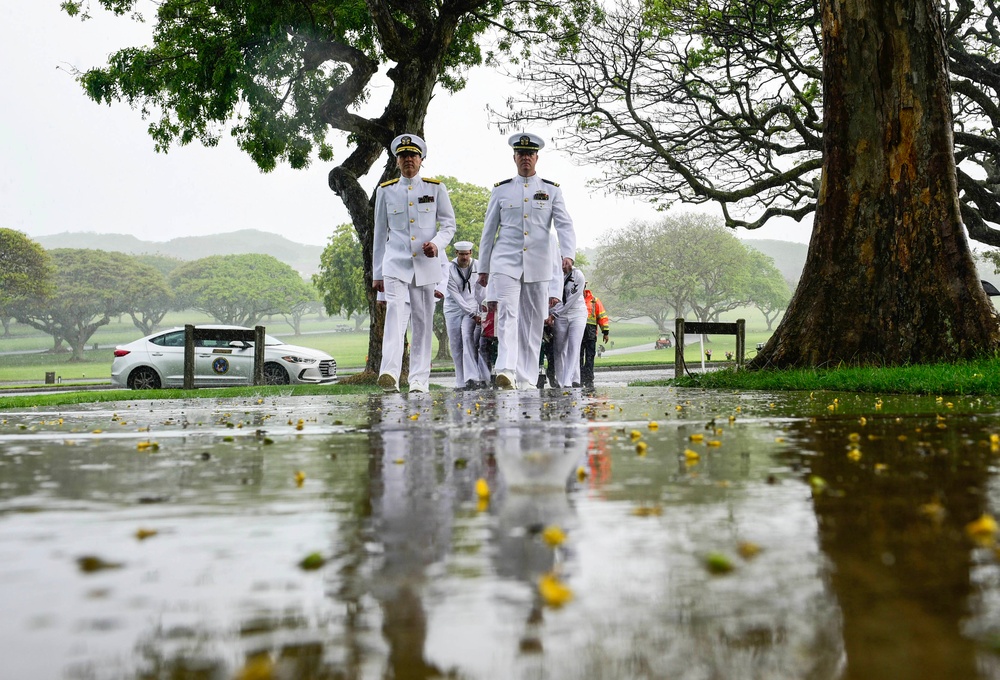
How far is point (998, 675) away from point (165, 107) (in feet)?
69.0

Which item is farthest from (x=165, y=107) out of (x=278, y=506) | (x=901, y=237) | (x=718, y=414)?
(x=278, y=506)

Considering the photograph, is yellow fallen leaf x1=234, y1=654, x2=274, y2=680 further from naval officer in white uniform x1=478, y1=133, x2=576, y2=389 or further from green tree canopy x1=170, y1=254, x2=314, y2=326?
green tree canopy x1=170, y1=254, x2=314, y2=326

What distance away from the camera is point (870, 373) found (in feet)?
25.2

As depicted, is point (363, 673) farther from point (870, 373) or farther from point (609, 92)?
point (609, 92)

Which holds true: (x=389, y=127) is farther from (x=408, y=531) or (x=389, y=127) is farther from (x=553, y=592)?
(x=553, y=592)

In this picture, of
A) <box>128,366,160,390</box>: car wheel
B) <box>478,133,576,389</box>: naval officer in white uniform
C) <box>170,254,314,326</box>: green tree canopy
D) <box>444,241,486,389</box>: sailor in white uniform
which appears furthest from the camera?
<box>170,254,314,326</box>: green tree canopy

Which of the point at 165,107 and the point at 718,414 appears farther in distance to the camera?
the point at 165,107

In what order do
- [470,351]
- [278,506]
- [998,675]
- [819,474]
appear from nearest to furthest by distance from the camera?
1. [998,675]
2. [278,506]
3. [819,474]
4. [470,351]

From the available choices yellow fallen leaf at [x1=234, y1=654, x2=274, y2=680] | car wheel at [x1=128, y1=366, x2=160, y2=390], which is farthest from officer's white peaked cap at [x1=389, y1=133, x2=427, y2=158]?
car wheel at [x1=128, y1=366, x2=160, y2=390]

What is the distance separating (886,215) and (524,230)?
12.0 ft

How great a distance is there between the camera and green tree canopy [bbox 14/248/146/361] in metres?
69.9

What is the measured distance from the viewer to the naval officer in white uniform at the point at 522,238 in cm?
962

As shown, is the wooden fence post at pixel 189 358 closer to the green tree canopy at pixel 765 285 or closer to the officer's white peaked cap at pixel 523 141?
the officer's white peaked cap at pixel 523 141

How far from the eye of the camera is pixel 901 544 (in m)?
1.66
